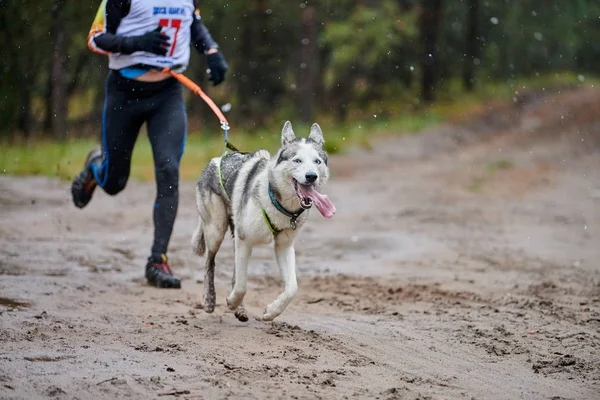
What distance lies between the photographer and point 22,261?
775 cm

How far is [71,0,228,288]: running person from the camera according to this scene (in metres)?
7.06

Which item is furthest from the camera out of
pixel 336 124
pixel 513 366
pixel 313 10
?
pixel 336 124

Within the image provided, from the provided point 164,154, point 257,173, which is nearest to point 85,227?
point 164,154

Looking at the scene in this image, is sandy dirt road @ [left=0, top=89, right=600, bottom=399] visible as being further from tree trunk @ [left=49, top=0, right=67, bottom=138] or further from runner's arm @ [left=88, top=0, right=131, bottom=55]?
tree trunk @ [left=49, top=0, right=67, bottom=138]

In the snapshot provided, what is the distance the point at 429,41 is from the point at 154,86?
88.6ft

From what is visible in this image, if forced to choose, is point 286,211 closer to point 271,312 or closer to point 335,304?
point 271,312

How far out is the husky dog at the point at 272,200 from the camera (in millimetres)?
5480

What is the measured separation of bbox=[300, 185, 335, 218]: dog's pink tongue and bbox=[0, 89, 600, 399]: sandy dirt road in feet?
2.61

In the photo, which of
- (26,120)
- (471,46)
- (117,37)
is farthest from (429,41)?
(117,37)

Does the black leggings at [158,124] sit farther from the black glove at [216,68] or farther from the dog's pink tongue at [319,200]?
the dog's pink tongue at [319,200]

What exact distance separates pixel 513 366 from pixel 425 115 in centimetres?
2453

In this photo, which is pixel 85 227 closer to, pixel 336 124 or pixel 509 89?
pixel 336 124

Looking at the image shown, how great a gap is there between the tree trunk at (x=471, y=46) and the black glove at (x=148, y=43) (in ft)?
109

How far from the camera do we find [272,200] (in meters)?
5.63
